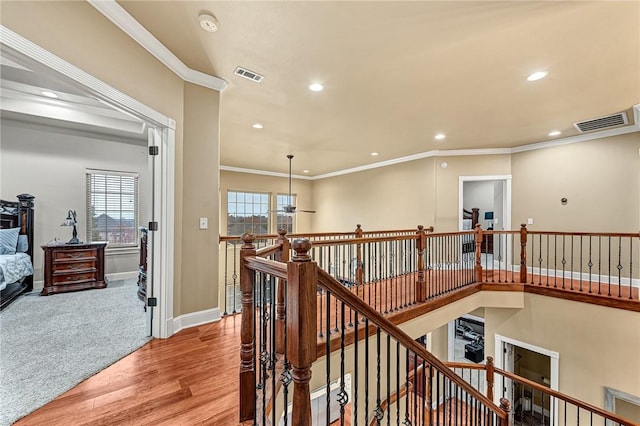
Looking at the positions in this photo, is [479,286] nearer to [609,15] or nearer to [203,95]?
[609,15]

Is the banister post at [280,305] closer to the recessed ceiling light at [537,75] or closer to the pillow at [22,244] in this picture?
the recessed ceiling light at [537,75]

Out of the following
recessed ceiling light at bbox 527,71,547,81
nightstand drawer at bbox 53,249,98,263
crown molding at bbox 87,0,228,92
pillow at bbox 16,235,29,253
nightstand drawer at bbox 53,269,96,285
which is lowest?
nightstand drawer at bbox 53,269,96,285

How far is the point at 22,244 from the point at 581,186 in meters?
9.38

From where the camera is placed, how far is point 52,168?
4.36 m

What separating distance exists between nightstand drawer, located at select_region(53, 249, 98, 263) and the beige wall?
258 centimetres

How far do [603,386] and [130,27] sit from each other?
7.25 m

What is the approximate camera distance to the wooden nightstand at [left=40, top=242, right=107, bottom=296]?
383 centimetres

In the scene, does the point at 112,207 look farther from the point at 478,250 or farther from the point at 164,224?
→ the point at 478,250

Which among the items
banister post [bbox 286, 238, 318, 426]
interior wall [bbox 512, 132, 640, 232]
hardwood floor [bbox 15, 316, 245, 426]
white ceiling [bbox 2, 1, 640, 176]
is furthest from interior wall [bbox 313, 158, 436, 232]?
banister post [bbox 286, 238, 318, 426]

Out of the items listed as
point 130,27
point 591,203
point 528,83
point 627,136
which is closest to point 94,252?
point 130,27

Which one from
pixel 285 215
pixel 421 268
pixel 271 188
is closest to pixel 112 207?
pixel 271 188

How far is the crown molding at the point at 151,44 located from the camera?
6.32 feet

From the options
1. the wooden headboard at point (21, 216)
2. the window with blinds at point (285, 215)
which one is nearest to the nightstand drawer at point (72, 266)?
the wooden headboard at point (21, 216)

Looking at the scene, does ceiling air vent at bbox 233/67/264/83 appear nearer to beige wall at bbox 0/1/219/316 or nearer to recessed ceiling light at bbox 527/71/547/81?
beige wall at bbox 0/1/219/316
